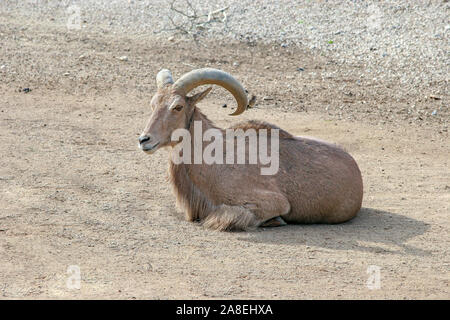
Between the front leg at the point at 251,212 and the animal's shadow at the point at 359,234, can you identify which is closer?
the animal's shadow at the point at 359,234

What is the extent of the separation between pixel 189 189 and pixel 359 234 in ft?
6.75

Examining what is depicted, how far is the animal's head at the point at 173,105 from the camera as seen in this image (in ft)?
28.2

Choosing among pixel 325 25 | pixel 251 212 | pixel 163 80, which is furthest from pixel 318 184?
pixel 325 25

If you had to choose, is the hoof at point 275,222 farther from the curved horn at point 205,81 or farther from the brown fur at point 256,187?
the curved horn at point 205,81

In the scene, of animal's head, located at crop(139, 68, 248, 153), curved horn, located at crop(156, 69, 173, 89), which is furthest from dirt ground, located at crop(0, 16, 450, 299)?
curved horn, located at crop(156, 69, 173, 89)

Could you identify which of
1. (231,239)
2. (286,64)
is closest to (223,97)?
(286,64)

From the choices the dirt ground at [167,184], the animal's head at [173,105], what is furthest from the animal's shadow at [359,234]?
the animal's head at [173,105]

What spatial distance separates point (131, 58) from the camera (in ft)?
53.4

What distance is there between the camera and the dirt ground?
287 inches

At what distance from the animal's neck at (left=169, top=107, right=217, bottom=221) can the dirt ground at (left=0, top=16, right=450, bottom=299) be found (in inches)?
8.1
